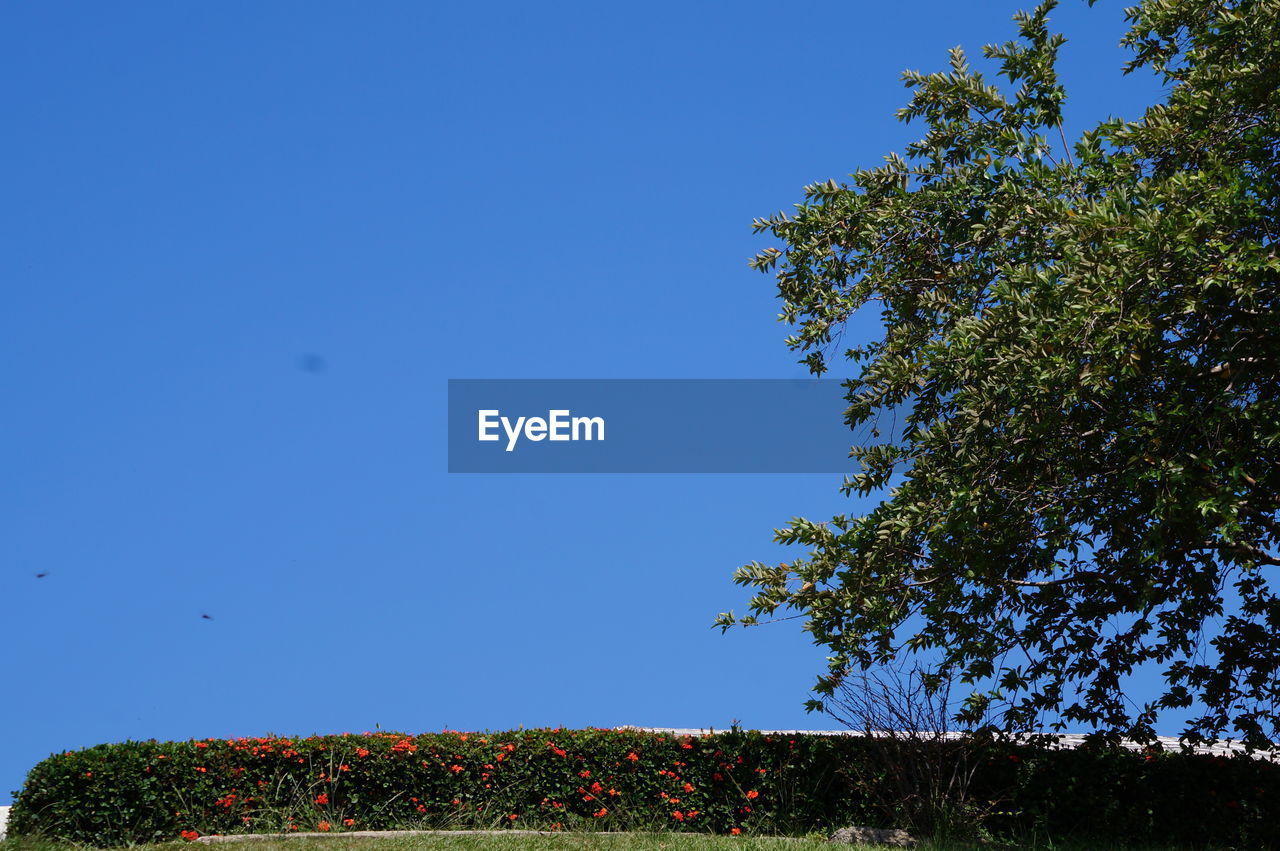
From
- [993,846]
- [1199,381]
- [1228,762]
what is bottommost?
[993,846]

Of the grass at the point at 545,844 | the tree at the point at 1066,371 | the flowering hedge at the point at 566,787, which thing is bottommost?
the grass at the point at 545,844

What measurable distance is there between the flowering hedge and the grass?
27.7 inches

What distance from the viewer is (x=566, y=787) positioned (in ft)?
44.7

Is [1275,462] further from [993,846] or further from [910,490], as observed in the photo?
[993,846]

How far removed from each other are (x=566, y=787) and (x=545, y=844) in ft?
6.29

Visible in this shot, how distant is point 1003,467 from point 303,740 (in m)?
9.10

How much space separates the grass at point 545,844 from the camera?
11383 millimetres

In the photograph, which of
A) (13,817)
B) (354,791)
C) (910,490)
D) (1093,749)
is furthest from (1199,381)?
(13,817)

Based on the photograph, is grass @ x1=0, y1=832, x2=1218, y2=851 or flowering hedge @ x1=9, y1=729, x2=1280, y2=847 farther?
flowering hedge @ x1=9, y1=729, x2=1280, y2=847

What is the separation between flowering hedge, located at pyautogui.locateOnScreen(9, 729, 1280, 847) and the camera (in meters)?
12.8

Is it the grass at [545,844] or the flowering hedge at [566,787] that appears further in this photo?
the flowering hedge at [566,787]

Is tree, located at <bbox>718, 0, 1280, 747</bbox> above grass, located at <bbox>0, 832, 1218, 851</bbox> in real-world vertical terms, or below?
above

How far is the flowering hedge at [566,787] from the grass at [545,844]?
70 centimetres

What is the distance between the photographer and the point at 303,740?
45.5ft
